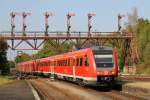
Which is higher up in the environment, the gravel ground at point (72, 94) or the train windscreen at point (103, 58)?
the train windscreen at point (103, 58)

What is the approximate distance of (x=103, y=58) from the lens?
32.8 metres

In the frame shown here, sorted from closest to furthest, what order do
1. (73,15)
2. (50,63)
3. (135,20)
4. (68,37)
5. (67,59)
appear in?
1. (67,59)
2. (50,63)
3. (68,37)
4. (73,15)
5. (135,20)

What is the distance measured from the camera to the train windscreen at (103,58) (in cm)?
3244

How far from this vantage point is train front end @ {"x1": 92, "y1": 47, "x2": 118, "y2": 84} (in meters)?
32.1

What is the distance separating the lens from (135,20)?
11756cm

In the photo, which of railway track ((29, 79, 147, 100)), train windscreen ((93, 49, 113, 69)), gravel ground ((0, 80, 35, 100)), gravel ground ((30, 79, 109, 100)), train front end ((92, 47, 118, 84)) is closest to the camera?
gravel ground ((0, 80, 35, 100))

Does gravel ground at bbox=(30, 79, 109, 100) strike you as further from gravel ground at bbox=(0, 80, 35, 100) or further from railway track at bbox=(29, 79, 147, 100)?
gravel ground at bbox=(0, 80, 35, 100)

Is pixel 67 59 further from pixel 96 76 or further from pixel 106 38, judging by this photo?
pixel 106 38

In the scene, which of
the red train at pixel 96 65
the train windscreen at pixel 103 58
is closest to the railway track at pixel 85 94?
the red train at pixel 96 65

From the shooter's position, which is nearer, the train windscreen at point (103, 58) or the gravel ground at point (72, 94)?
the gravel ground at point (72, 94)

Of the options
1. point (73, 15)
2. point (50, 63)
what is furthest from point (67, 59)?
point (73, 15)

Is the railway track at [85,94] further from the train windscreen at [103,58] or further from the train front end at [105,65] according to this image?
the train windscreen at [103,58]

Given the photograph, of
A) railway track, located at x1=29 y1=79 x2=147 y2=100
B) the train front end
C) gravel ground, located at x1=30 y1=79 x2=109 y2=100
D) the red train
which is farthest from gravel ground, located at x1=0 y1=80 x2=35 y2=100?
the train front end

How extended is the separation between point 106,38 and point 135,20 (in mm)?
37211
